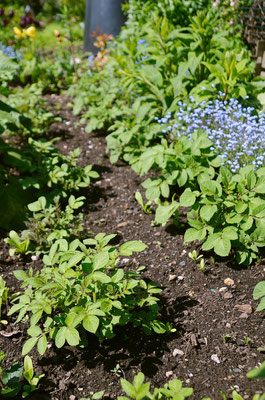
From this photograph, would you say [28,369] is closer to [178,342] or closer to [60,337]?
[60,337]

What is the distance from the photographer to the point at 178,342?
6.61ft

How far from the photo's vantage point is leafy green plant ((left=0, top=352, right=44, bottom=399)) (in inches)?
67.7

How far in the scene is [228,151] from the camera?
291 cm

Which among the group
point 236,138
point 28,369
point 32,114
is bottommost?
point 28,369

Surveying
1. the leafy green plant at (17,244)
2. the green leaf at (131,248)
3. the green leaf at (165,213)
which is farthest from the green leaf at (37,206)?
the green leaf at (131,248)

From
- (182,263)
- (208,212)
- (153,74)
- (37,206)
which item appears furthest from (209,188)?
(153,74)

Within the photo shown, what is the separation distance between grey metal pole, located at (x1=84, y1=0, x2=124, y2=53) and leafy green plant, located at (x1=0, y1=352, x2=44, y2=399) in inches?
220

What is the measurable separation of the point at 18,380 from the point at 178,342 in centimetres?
81

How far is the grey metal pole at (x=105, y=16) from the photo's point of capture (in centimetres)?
615

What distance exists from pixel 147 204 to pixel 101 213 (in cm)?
41

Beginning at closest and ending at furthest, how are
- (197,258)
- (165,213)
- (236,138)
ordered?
(197,258) → (165,213) → (236,138)

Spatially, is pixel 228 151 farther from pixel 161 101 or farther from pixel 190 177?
pixel 161 101

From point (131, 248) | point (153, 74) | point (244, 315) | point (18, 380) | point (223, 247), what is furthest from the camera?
point (153, 74)

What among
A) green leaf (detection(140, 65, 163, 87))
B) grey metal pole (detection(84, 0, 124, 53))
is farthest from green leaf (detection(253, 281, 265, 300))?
grey metal pole (detection(84, 0, 124, 53))
